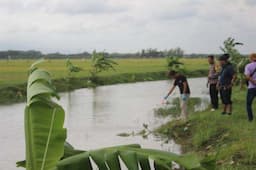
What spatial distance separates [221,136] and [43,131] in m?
7.38

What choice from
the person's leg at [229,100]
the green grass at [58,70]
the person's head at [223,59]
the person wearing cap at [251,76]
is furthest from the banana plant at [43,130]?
the green grass at [58,70]

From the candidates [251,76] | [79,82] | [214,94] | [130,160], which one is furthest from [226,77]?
[79,82]

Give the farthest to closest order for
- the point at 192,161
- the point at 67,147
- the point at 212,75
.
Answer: the point at 212,75, the point at 67,147, the point at 192,161

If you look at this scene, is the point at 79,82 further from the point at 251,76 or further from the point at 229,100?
the point at 251,76

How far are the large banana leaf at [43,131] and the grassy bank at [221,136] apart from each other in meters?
3.91

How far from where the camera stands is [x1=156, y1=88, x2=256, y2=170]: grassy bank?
7.85 meters

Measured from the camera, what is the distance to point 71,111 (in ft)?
61.3

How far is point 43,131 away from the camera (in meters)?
3.34

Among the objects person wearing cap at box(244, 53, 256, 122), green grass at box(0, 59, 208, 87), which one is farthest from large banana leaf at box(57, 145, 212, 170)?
green grass at box(0, 59, 208, 87)

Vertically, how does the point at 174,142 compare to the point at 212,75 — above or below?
below

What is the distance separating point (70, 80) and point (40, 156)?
2906cm

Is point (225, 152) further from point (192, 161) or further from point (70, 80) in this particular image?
point (70, 80)

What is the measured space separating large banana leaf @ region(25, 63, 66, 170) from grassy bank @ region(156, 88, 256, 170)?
12.8ft

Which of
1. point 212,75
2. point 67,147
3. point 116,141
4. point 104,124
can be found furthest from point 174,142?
point 67,147
